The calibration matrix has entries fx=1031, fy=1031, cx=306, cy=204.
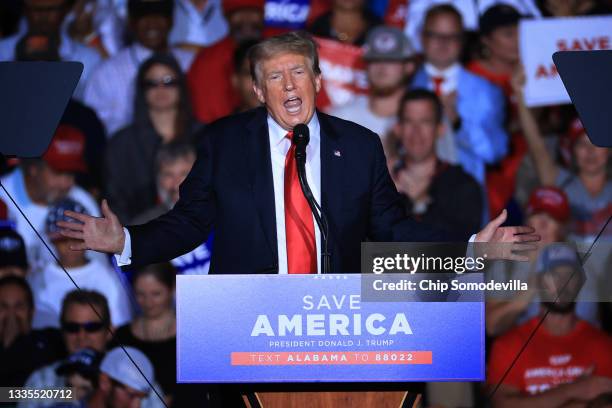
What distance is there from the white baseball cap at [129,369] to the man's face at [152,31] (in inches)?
62.3

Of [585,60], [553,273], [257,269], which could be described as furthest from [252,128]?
[553,273]

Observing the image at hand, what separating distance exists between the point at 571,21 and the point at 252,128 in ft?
9.57

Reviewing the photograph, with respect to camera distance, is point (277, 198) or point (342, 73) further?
point (342, 73)

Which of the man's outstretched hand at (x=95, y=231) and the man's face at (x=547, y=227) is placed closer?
the man's outstretched hand at (x=95, y=231)

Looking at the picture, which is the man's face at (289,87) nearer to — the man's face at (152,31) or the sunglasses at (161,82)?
the sunglasses at (161,82)

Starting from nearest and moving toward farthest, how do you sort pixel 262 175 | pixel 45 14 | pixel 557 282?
pixel 262 175 < pixel 557 282 < pixel 45 14

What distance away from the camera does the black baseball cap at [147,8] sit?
5320mm

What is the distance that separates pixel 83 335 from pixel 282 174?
98.4 inches

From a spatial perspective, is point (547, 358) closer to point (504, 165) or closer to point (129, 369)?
point (504, 165)

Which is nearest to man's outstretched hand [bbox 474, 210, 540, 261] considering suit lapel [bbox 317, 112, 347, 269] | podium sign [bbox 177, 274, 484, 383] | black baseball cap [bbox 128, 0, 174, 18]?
podium sign [bbox 177, 274, 484, 383]

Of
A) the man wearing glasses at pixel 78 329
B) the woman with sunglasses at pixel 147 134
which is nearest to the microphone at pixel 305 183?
the man wearing glasses at pixel 78 329

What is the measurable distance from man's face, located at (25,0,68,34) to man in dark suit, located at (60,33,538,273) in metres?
2.84

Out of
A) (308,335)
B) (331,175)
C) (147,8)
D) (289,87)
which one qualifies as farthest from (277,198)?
(147,8)

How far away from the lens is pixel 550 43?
5191 millimetres
